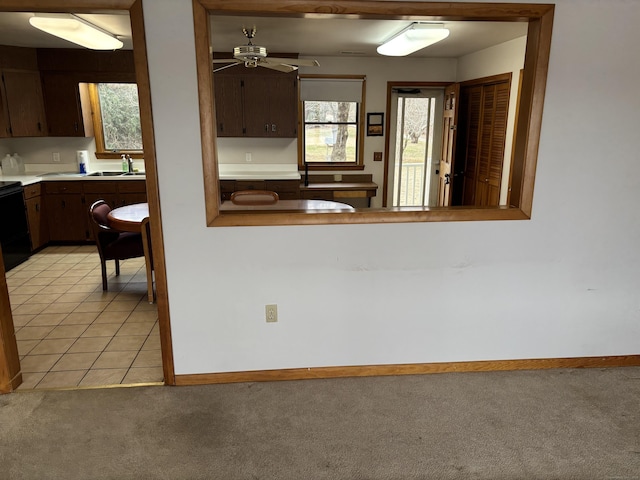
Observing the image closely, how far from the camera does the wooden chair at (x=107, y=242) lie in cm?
400

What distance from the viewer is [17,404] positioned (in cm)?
257

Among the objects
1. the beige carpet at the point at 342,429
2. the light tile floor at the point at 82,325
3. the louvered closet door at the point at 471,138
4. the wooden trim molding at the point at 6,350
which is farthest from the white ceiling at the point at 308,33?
the beige carpet at the point at 342,429

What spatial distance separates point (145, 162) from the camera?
2404 millimetres

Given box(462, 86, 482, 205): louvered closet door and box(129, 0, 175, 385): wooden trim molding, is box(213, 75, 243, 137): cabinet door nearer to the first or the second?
box(462, 86, 482, 205): louvered closet door

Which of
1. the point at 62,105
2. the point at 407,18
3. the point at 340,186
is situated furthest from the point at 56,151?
the point at 407,18

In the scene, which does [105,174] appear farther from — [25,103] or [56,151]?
[25,103]

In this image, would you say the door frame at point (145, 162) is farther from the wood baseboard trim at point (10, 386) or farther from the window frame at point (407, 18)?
the window frame at point (407, 18)

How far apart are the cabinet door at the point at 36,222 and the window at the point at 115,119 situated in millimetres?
995

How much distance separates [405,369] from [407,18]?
2.00m

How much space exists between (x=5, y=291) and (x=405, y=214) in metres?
2.34

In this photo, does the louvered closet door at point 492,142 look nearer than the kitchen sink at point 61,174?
Yes

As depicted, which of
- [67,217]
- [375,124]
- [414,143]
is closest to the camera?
[67,217]

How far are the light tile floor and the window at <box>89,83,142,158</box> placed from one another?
1.63 meters

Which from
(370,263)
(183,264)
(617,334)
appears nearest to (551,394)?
(617,334)
